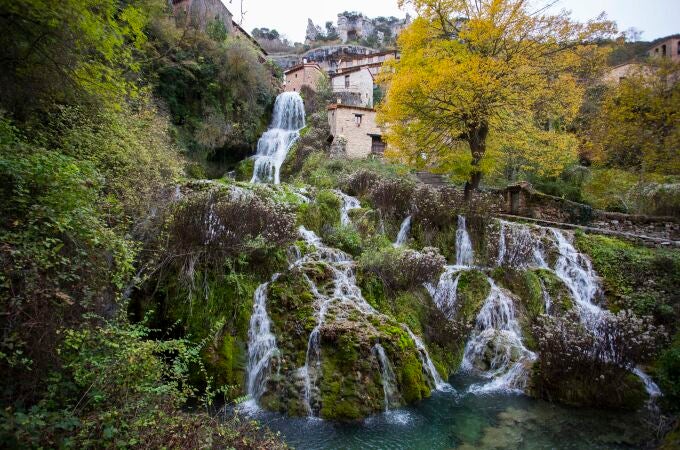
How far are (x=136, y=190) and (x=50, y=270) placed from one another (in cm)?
345

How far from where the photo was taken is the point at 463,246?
A: 10.9 metres

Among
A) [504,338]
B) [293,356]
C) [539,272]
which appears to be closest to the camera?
[293,356]

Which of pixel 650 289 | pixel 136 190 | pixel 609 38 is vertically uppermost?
pixel 609 38

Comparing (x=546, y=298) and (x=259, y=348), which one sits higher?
(x=546, y=298)

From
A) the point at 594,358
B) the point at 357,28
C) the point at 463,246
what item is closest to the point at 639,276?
the point at 463,246

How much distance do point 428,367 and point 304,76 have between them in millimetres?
30384

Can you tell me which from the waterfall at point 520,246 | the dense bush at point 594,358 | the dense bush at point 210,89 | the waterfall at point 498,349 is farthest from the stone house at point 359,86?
the dense bush at point 594,358

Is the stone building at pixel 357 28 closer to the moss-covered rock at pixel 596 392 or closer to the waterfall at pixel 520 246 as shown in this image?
the waterfall at pixel 520 246

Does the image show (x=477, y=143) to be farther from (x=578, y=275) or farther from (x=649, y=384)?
(x=649, y=384)

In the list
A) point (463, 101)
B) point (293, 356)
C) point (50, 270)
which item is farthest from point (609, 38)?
point (50, 270)

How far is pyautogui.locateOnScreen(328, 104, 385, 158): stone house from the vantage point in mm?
22672

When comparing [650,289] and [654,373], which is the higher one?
[650,289]

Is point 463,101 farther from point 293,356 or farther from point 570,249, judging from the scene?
point 293,356

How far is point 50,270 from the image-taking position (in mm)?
3504
